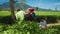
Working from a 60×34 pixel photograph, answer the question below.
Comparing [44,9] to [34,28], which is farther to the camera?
[44,9]

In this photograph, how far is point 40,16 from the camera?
1223 centimetres

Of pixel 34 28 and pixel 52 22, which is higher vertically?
pixel 34 28

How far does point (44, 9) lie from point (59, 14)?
1.15 meters

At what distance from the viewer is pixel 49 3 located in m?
11.5

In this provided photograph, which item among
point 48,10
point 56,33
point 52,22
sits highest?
point 56,33

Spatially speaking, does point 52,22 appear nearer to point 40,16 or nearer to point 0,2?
point 40,16

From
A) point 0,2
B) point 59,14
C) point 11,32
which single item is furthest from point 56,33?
point 59,14

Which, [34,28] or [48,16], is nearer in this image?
[34,28]

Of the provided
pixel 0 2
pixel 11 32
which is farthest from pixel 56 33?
pixel 0 2

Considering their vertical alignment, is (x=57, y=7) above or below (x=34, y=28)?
below

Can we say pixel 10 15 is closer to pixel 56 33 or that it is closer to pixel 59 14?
pixel 59 14

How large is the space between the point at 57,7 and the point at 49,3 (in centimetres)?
46

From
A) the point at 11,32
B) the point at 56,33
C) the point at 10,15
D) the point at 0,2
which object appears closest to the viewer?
the point at 11,32

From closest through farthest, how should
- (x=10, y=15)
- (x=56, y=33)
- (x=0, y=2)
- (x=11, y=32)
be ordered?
(x=11, y=32) < (x=56, y=33) < (x=0, y=2) < (x=10, y=15)
